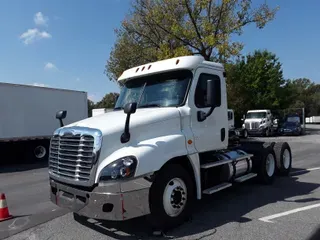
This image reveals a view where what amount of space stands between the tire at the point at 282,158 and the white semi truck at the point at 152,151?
Answer: 2617mm

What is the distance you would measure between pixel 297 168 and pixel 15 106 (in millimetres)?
12017

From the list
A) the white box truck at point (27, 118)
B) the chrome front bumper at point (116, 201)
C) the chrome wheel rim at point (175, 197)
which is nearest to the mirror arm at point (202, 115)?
the chrome wheel rim at point (175, 197)

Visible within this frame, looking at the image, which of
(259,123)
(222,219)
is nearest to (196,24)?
(259,123)


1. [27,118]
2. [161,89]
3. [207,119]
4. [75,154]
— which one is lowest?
[75,154]

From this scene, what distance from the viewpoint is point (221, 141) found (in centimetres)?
628

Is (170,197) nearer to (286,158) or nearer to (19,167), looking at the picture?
(286,158)

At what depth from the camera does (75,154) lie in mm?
4672

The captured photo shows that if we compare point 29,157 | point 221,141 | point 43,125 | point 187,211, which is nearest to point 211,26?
point 43,125

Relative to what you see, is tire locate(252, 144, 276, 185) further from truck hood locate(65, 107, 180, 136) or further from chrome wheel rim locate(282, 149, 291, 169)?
truck hood locate(65, 107, 180, 136)

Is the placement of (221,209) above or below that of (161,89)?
below

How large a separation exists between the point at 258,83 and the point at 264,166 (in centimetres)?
3173

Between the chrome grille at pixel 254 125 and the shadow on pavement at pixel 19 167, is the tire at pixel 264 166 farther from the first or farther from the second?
the chrome grille at pixel 254 125

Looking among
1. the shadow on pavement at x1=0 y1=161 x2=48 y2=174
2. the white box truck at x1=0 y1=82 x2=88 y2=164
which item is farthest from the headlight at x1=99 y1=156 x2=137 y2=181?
the white box truck at x1=0 y1=82 x2=88 y2=164

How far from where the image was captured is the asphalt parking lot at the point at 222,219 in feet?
15.5
